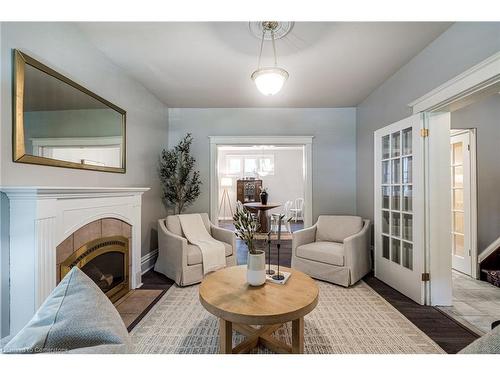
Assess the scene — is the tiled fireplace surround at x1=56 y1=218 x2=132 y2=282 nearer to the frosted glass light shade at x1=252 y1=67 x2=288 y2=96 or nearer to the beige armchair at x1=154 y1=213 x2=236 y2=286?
the beige armchair at x1=154 y1=213 x2=236 y2=286

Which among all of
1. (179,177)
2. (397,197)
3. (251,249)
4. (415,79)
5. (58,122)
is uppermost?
(415,79)

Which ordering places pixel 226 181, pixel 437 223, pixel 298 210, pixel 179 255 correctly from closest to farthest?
pixel 437 223
pixel 179 255
pixel 298 210
pixel 226 181

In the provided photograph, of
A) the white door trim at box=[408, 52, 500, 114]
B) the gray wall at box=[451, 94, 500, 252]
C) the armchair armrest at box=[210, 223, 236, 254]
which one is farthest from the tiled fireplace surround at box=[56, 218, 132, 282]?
the gray wall at box=[451, 94, 500, 252]

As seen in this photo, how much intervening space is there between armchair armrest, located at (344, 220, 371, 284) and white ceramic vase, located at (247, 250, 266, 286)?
57.8 inches

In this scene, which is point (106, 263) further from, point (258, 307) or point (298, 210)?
point (298, 210)

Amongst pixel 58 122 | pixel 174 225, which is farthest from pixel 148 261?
pixel 58 122

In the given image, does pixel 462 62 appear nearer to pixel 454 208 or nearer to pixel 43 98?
pixel 454 208

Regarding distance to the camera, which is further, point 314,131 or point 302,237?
point 314,131

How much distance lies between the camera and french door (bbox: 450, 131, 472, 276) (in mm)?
3111

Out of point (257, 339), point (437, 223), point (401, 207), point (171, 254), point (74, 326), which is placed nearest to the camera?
point (74, 326)

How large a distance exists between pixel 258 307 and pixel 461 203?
3.53m

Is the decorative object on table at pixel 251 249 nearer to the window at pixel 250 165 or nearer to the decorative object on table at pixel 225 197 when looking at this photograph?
the decorative object on table at pixel 225 197

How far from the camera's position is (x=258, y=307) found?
4.80ft

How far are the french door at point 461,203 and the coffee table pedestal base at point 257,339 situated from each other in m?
2.94
